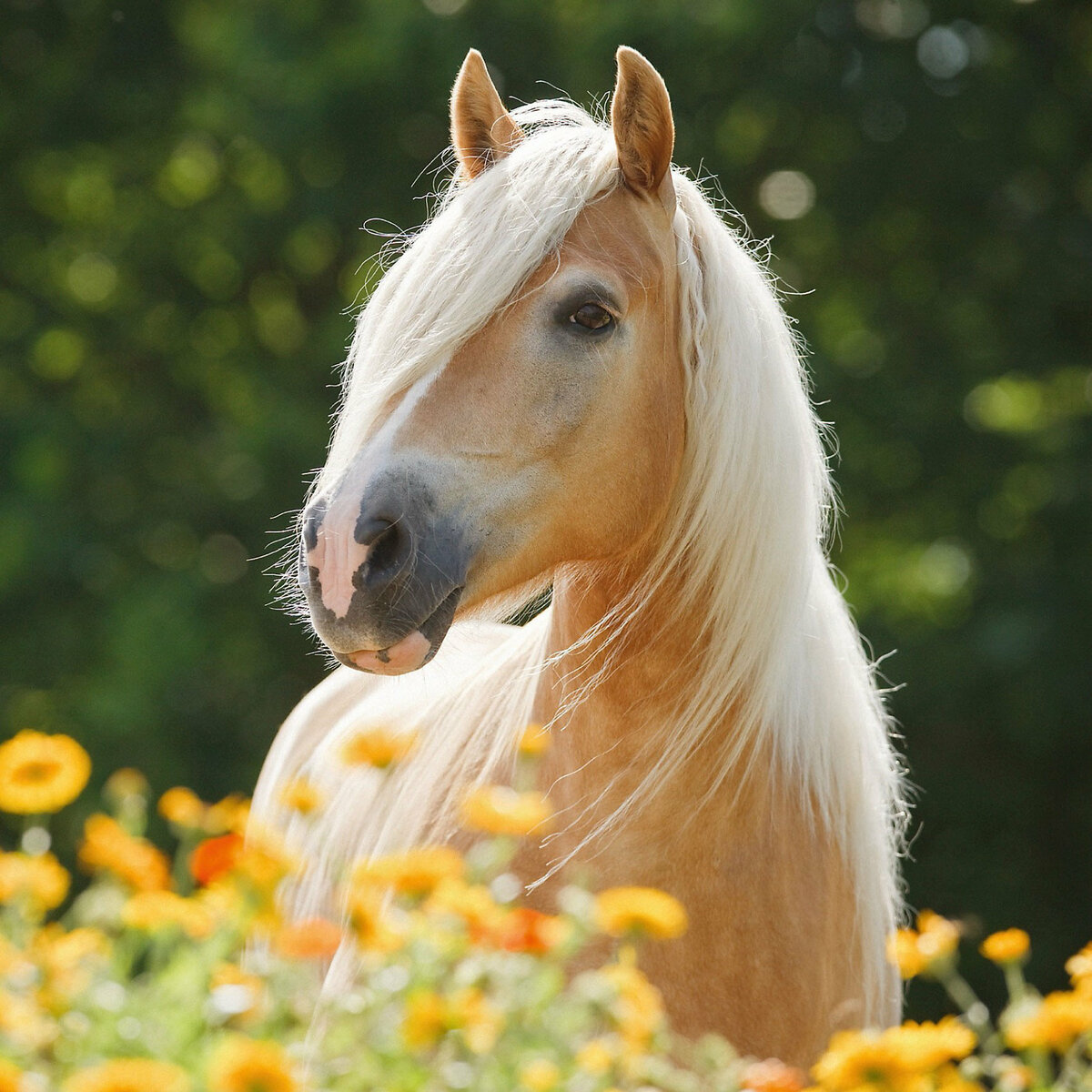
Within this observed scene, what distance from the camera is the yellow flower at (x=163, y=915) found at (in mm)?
1056

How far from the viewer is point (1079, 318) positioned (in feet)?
20.8

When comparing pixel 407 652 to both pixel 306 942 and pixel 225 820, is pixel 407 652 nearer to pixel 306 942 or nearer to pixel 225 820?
pixel 225 820

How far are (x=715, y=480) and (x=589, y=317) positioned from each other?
28 cm

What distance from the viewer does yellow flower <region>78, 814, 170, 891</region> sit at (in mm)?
1145

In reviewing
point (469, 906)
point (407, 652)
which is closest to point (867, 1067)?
point (469, 906)

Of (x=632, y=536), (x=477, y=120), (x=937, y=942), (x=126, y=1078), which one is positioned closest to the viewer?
(x=126, y=1078)

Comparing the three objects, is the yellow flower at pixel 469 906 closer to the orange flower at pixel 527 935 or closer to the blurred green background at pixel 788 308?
the orange flower at pixel 527 935

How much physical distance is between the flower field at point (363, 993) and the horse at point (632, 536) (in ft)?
1.46

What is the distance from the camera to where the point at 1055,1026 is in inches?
41.8

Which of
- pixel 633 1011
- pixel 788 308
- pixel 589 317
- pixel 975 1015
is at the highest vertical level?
pixel 589 317

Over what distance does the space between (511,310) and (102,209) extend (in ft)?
22.0

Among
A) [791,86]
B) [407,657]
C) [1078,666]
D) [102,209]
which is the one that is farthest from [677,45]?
[407,657]

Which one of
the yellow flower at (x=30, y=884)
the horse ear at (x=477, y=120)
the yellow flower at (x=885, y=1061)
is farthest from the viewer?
the horse ear at (x=477, y=120)

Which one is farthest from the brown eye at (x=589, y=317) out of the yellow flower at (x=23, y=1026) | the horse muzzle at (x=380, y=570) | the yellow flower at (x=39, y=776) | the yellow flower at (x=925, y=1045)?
the yellow flower at (x=23, y=1026)
